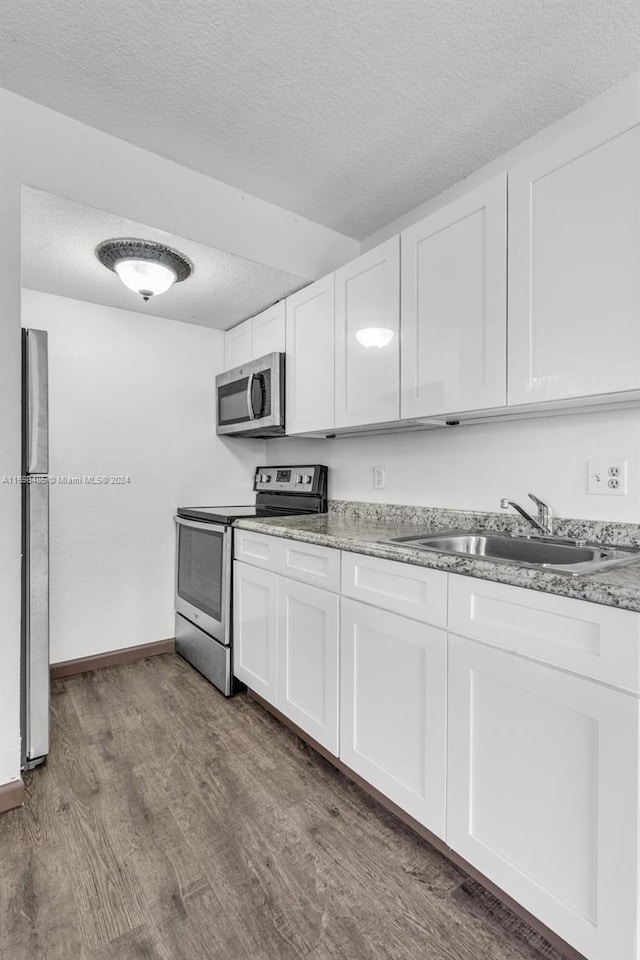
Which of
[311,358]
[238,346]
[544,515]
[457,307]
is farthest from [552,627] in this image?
[238,346]

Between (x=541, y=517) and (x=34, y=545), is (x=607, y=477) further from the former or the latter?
(x=34, y=545)

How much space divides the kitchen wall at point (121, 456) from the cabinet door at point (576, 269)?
6.95ft

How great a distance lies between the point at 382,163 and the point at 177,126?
82cm

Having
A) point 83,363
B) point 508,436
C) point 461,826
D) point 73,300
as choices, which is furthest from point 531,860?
point 73,300

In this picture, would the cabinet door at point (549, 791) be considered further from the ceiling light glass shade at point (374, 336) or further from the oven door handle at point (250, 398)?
the oven door handle at point (250, 398)

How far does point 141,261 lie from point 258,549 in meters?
1.38

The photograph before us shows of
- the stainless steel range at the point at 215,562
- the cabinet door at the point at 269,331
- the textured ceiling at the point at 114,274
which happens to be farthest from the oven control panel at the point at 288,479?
the textured ceiling at the point at 114,274

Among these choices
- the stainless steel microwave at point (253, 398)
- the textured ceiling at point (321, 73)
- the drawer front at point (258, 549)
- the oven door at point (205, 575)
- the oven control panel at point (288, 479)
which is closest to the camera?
the textured ceiling at point (321, 73)

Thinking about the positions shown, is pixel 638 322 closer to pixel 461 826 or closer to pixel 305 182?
pixel 461 826

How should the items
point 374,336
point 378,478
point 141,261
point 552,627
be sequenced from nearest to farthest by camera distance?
1. point 552,627
2. point 374,336
3. point 141,261
4. point 378,478

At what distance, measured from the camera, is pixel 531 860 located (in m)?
1.07

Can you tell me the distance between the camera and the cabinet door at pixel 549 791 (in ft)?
3.01

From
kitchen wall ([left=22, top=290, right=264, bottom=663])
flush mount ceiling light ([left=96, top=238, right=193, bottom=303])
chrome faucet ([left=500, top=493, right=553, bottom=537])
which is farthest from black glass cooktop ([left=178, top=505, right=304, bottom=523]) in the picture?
chrome faucet ([left=500, top=493, right=553, bottom=537])

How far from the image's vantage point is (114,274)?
2.28 m
